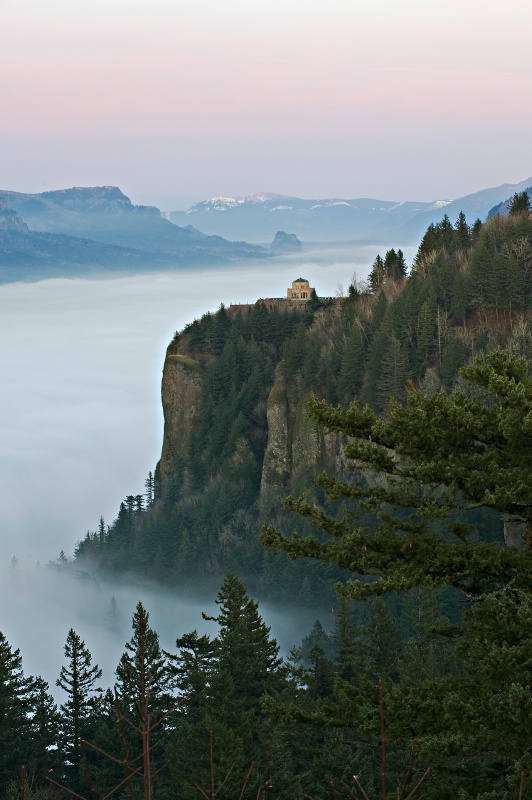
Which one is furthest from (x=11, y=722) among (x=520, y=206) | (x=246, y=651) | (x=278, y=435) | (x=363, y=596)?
(x=520, y=206)

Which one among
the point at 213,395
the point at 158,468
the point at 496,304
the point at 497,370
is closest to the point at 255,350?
the point at 213,395

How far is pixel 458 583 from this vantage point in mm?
13312

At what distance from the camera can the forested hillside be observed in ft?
235

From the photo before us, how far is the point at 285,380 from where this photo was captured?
85312 mm

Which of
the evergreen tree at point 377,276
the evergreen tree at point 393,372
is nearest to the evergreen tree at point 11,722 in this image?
the evergreen tree at point 393,372

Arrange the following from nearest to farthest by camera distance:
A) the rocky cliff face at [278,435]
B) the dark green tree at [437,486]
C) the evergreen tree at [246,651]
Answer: the dark green tree at [437,486]
the evergreen tree at [246,651]
the rocky cliff face at [278,435]

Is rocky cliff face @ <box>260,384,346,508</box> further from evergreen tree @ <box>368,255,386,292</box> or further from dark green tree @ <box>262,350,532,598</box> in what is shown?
dark green tree @ <box>262,350,532,598</box>

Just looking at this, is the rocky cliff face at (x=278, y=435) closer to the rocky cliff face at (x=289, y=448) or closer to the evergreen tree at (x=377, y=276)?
the rocky cliff face at (x=289, y=448)

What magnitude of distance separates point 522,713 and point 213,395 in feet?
259

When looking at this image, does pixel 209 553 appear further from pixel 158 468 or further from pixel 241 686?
pixel 241 686

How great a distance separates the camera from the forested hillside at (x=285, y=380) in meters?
71.6

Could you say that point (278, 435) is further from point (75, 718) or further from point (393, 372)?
point (75, 718)

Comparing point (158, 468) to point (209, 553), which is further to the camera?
point (158, 468)

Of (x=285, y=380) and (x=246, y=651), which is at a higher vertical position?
(x=285, y=380)
